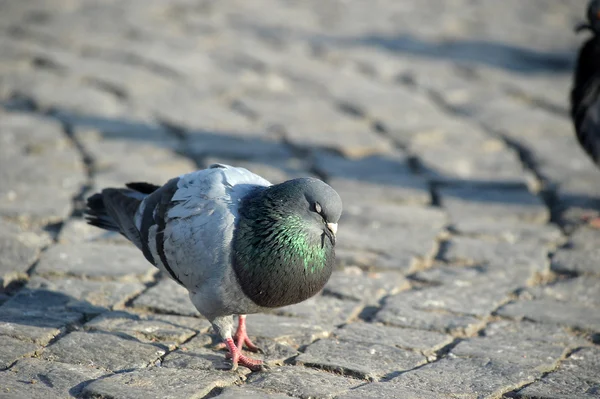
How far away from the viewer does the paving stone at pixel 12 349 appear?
316 cm

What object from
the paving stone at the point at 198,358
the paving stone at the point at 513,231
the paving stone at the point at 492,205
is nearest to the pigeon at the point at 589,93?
the paving stone at the point at 492,205

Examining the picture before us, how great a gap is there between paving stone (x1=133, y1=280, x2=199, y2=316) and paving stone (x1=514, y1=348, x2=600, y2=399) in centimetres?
161

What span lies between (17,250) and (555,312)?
111 inches

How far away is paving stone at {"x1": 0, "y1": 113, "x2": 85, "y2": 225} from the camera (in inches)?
188

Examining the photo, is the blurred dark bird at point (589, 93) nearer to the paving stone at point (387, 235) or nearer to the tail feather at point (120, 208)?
the paving stone at point (387, 235)

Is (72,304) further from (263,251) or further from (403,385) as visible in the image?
(403,385)

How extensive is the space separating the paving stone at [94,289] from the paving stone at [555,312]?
Result: 1.88 m

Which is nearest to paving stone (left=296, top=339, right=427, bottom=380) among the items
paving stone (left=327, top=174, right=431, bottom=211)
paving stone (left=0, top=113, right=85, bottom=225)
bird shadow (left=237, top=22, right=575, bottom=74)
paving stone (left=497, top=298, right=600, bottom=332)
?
paving stone (left=497, top=298, right=600, bottom=332)

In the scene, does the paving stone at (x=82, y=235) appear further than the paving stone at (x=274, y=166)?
No

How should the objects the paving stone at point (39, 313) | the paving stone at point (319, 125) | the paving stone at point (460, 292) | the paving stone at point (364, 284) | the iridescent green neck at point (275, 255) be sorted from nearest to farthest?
the iridescent green neck at point (275, 255)
the paving stone at point (39, 313)
the paving stone at point (460, 292)
the paving stone at point (364, 284)
the paving stone at point (319, 125)

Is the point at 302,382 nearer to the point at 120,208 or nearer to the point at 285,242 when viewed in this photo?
the point at 285,242

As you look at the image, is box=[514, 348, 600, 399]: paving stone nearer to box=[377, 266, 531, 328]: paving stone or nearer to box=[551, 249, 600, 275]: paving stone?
box=[377, 266, 531, 328]: paving stone

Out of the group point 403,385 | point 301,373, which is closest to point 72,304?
point 301,373

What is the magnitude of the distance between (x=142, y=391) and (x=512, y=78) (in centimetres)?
621
